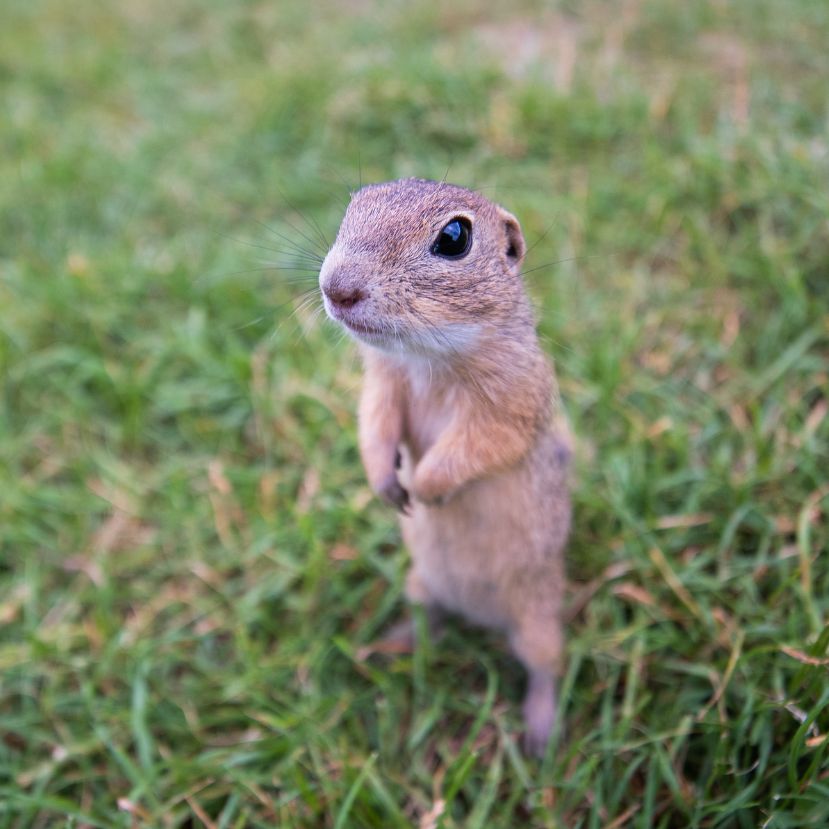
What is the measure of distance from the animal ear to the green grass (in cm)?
63

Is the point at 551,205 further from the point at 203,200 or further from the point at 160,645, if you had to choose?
the point at 160,645

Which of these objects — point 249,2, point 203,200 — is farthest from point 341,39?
point 203,200

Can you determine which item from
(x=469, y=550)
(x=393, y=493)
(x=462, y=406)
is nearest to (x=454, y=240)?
(x=462, y=406)

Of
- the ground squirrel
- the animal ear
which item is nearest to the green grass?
the ground squirrel

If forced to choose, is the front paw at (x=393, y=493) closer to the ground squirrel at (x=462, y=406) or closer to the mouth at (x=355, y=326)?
the ground squirrel at (x=462, y=406)

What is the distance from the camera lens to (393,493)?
265cm

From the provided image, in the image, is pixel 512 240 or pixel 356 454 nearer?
pixel 512 240

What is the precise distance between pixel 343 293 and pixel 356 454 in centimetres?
180

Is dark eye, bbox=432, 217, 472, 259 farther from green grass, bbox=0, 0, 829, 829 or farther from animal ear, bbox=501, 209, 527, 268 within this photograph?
green grass, bbox=0, 0, 829, 829

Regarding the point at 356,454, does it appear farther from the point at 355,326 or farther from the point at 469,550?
the point at 355,326

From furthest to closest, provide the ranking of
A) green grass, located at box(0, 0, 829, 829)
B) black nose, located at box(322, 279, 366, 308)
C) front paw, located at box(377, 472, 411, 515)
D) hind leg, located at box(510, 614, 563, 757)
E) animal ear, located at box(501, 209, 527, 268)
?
hind leg, located at box(510, 614, 563, 757)
green grass, located at box(0, 0, 829, 829)
front paw, located at box(377, 472, 411, 515)
animal ear, located at box(501, 209, 527, 268)
black nose, located at box(322, 279, 366, 308)

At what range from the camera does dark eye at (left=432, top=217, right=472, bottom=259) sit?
228 cm

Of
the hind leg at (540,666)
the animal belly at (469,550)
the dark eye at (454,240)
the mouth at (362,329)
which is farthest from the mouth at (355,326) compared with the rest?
the hind leg at (540,666)

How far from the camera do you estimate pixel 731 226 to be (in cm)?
444
